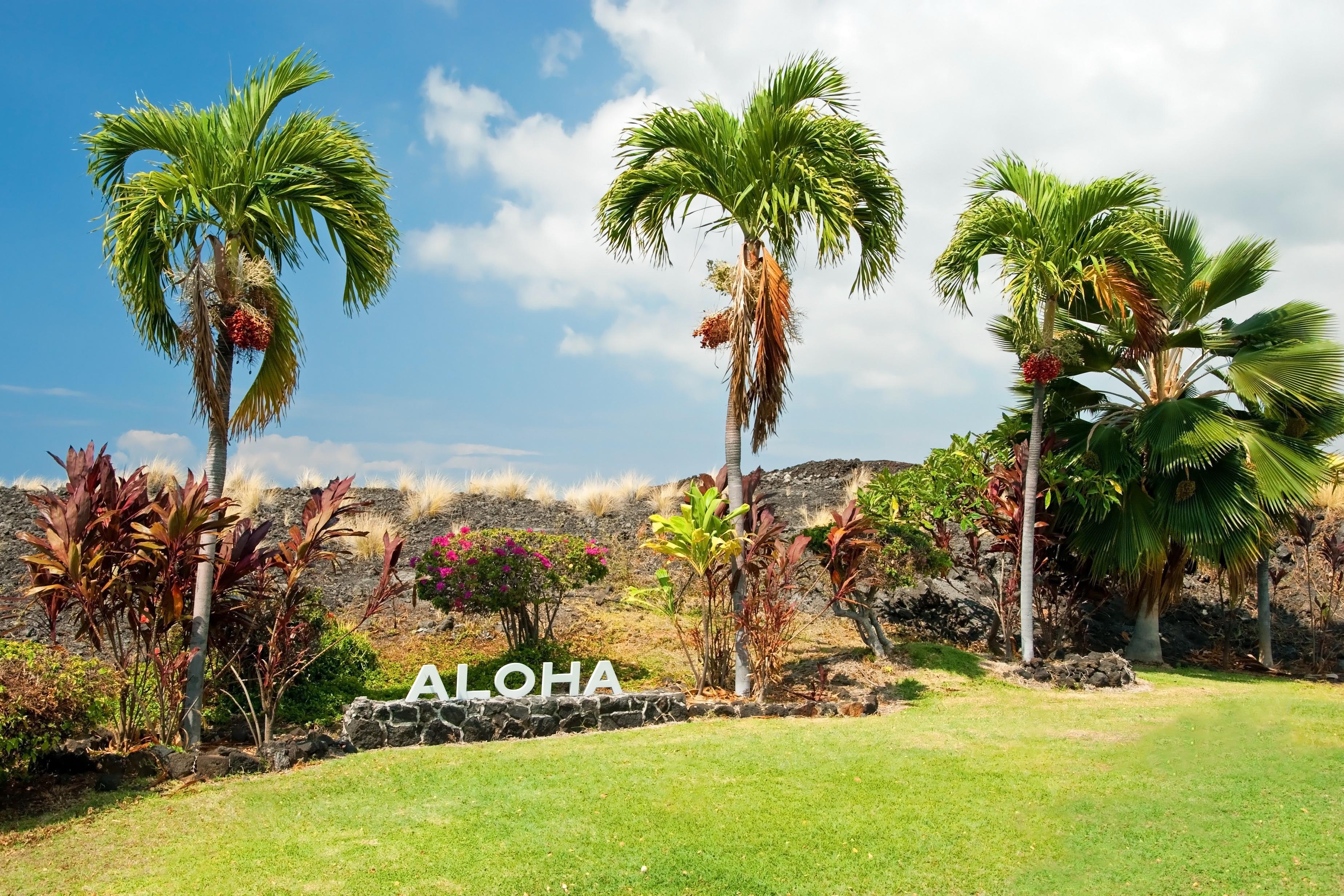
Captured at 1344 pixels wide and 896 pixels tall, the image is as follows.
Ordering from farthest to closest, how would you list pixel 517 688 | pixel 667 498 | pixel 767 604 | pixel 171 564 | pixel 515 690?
1. pixel 667 498
2. pixel 767 604
3. pixel 517 688
4. pixel 515 690
5. pixel 171 564

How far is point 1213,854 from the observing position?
19.6 ft

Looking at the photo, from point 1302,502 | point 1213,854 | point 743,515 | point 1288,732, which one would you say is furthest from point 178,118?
point 1302,502

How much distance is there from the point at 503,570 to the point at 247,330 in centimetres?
392

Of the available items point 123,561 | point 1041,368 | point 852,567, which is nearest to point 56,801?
point 123,561

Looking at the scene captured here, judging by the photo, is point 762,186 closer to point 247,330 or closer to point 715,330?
point 715,330

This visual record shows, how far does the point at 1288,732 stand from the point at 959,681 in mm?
3545

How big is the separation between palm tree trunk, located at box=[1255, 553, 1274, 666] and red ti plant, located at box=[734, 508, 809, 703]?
26.4ft

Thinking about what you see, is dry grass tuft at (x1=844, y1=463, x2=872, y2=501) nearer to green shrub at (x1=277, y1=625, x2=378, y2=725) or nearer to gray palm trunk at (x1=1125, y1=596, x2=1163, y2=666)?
gray palm trunk at (x1=1125, y1=596, x2=1163, y2=666)

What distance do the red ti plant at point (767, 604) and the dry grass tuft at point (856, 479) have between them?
8987 millimetres

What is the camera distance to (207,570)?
834 centimetres

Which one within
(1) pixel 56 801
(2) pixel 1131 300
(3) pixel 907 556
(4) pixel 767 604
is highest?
(2) pixel 1131 300

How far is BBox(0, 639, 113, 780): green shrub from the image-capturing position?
6680 millimetres

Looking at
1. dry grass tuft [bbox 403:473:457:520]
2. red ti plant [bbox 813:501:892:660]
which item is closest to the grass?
dry grass tuft [bbox 403:473:457:520]

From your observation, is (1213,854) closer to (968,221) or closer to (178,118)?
(968,221)
